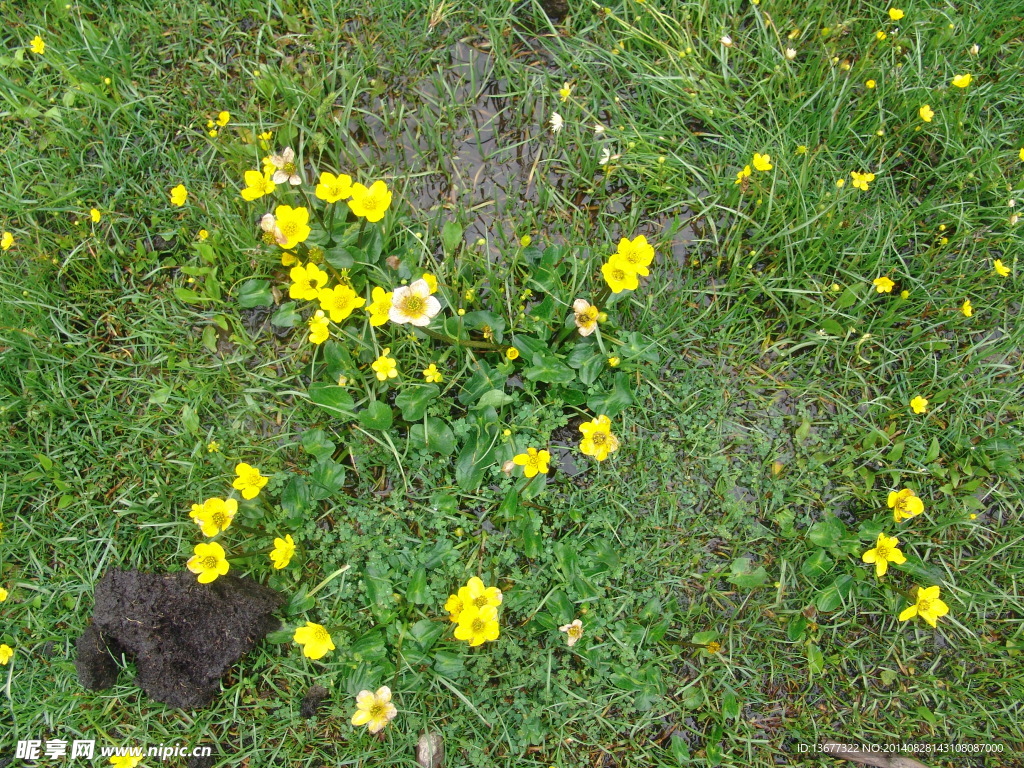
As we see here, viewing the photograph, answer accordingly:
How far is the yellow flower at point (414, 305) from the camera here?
7.90ft

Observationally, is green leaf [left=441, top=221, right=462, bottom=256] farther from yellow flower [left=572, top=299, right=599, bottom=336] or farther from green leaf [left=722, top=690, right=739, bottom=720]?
green leaf [left=722, top=690, right=739, bottom=720]

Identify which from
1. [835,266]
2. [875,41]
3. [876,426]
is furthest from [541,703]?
[875,41]

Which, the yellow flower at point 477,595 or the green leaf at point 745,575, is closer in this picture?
the yellow flower at point 477,595

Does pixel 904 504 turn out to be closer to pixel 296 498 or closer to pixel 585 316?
pixel 585 316

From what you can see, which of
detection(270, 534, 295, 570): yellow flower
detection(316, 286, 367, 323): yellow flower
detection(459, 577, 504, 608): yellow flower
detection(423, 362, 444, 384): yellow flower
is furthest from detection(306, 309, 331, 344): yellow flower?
detection(459, 577, 504, 608): yellow flower

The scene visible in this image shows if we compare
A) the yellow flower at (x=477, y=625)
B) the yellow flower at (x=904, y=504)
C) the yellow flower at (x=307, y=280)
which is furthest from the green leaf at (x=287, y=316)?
the yellow flower at (x=904, y=504)

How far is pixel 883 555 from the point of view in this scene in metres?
2.57

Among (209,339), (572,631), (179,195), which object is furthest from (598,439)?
(179,195)

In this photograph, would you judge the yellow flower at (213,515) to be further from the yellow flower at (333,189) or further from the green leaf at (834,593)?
the green leaf at (834,593)

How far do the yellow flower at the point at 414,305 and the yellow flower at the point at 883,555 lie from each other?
1.94m

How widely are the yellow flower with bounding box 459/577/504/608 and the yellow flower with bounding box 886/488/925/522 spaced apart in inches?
63.0

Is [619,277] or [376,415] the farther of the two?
[376,415]

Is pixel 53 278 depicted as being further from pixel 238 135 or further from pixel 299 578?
pixel 299 578

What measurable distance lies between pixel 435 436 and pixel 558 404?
20.5 inches
